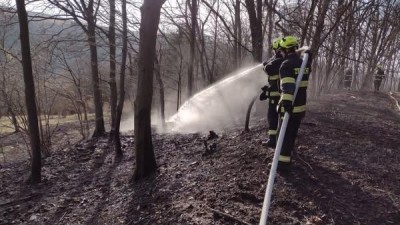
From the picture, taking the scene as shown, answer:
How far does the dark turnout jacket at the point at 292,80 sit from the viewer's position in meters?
4.94

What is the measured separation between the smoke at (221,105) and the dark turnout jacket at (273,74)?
5.32m

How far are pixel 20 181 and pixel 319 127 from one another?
6.69 m

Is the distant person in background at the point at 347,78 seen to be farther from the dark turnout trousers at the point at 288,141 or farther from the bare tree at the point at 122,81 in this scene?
the dark turnout trousers at the point at 288,141

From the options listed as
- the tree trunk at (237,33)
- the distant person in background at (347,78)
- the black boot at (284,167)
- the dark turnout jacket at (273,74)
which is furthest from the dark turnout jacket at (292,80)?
the distant person in background at (347,78)

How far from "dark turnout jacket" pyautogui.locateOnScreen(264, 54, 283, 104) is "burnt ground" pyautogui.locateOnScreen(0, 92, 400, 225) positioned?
0.91 m

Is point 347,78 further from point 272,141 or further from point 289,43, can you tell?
point 289,43

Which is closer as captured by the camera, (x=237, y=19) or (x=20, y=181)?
(x=20, y=181)

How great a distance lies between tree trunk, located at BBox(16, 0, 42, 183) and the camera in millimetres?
7852

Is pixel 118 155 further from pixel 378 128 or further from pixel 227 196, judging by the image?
pixel 378 128

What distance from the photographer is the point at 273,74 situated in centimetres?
611

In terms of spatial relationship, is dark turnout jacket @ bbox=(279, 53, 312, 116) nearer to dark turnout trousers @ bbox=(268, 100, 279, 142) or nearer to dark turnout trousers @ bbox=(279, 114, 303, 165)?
dark turnout trousers @ bbox=(279, 114, 303, 165)

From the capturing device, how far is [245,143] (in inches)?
287

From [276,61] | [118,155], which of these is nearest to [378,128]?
[276,61]

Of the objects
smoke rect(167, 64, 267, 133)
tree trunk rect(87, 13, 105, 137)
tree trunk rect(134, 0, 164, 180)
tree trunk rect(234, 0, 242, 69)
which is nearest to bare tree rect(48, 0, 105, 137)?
tree trunk rect(87, 13, 105, 137)
